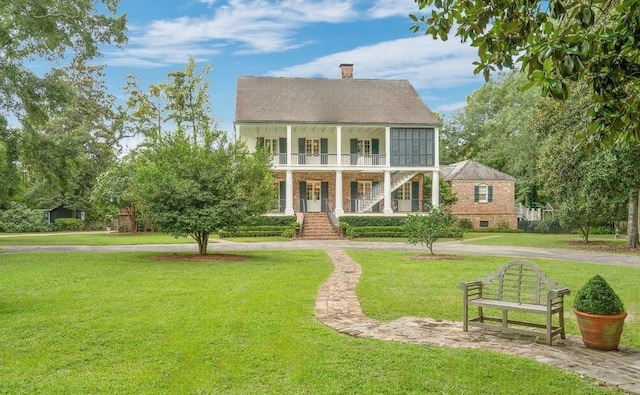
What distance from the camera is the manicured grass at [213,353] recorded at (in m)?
4.81

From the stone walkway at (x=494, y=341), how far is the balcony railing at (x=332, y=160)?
972 inches

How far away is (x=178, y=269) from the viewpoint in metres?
14.0

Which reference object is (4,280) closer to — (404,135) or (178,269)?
(178,269)

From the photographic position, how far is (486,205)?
3725cm

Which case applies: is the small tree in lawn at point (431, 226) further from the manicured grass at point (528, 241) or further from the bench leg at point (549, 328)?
the bench leg at point (549, 328)

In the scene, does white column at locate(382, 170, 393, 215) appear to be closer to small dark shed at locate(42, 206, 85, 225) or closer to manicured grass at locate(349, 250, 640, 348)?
manicured grass at locate(349, 250, 640, 348)

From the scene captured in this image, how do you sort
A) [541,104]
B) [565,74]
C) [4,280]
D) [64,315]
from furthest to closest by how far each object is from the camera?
[541,104], [4,280], [64,315], [565,74]

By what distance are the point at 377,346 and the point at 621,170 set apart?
1854cm

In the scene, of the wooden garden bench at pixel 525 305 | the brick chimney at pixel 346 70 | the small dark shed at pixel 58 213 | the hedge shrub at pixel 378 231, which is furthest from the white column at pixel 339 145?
the wooden garden bench at pixel 525 305

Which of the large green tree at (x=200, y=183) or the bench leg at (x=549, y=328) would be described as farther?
the large green tree at (x=200, y=183)

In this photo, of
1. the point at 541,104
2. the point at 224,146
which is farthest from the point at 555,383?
the point at 541,104

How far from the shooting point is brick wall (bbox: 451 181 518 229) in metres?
37.0

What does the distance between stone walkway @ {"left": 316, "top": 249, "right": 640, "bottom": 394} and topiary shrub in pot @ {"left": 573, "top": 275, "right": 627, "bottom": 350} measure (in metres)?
0.12

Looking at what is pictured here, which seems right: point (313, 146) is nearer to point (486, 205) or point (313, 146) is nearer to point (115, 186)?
point (486, 205)
